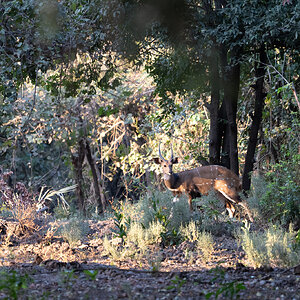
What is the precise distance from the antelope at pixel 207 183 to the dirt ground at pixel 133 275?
7.99 ft

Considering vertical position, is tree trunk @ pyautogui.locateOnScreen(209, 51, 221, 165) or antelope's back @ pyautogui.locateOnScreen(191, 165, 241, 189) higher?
tree trunk @ pyautogui.locateOnScreen(209, 51, 221, 165)

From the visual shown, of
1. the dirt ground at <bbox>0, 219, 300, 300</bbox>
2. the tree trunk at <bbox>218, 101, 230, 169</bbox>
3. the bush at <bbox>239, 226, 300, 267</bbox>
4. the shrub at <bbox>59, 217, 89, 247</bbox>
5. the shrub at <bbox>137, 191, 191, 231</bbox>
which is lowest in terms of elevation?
the dirt ground at <bbox>0, 219, 300, 300</bbox>

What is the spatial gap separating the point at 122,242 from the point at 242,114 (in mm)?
5833

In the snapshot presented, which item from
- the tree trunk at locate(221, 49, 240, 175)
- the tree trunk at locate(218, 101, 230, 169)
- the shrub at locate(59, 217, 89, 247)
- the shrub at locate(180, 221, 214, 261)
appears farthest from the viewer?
the tree trunk at locate(218, 101, 230, 169)

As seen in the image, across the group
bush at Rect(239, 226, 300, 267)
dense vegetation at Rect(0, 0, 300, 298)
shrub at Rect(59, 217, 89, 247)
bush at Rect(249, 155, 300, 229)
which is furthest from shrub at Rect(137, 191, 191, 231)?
bush at Rect(239, 226, 300, 267)

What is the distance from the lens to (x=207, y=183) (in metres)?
10.4

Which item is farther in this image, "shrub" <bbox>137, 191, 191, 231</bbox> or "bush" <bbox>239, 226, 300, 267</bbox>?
"shrub" <bbox>137, 191, 191, 231</bbox>

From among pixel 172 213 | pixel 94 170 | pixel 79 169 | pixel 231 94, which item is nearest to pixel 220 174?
pixel 231 94

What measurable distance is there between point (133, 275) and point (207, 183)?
5.01 metres

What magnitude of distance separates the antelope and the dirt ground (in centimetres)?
243

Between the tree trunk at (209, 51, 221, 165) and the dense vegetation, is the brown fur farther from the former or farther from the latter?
the tree trunk at (209, 51, 221, 165)

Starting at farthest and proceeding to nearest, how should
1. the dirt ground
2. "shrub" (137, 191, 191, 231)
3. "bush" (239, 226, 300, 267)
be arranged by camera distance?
"shrub" (137, 191, 191, 231) → "bush" (239, 226, 300, 267) → the dirt ground

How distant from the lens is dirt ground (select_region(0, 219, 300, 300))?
4555mm

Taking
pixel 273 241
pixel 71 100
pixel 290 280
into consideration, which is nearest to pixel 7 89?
pixel 273 241
